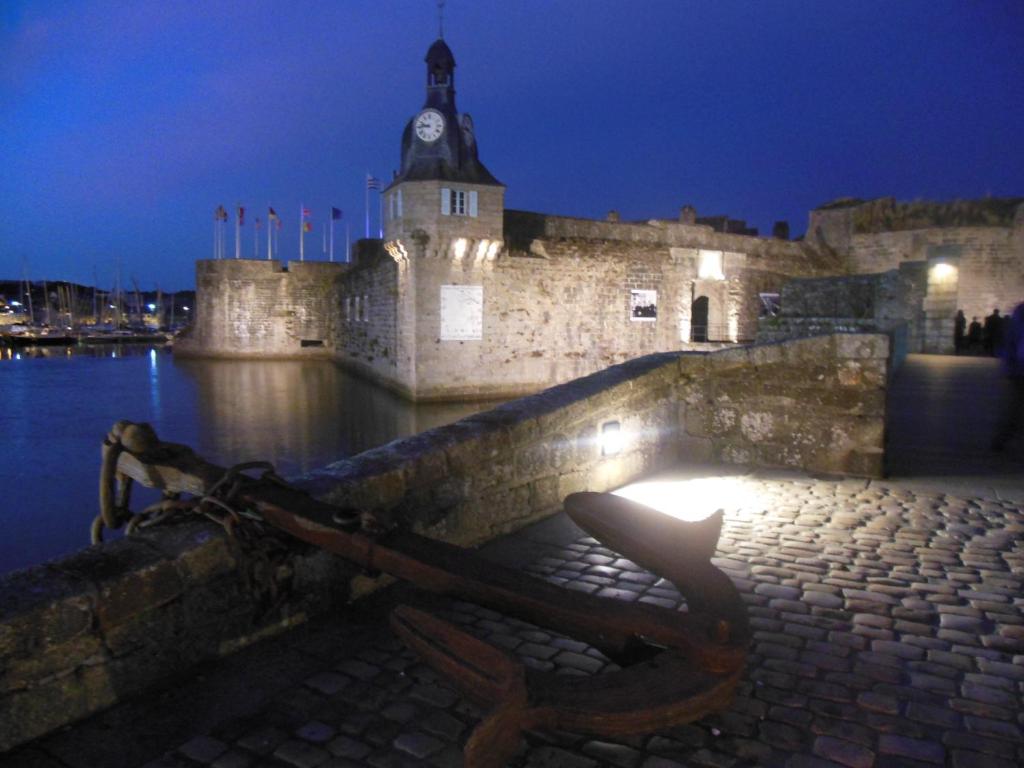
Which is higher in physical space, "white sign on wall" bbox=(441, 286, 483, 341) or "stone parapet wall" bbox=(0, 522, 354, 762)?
"white sign on wall" bbox=(441, 286, 483, 341)

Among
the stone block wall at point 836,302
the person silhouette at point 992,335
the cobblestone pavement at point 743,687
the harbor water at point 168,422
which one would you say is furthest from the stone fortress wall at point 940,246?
the cobblestone pavement at point 743,687

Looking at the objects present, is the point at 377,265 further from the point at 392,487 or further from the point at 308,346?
the point at 392,487

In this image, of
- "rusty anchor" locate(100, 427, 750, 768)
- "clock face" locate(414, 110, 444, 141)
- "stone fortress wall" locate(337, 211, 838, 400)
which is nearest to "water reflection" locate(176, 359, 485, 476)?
"stone fortress wall" locate(337, 211, 838, 400)

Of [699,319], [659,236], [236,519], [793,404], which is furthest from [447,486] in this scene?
[699,319]

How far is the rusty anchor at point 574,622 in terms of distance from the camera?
1746 mm

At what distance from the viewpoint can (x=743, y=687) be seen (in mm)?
2434

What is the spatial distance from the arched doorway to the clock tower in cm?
1157

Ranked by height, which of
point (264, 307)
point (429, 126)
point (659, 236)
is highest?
point (429, 126)

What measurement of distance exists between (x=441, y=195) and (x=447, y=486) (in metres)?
17.8

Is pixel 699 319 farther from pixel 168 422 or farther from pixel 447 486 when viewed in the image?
pixel 447 486

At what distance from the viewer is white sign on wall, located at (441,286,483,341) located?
21281mm

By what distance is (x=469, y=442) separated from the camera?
3.89 metres

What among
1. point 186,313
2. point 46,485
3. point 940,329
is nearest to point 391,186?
point 46,485

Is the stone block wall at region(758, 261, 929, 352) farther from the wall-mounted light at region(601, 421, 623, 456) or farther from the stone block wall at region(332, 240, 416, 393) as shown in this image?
the stone block wall at region(332, 240, 416, 393)
